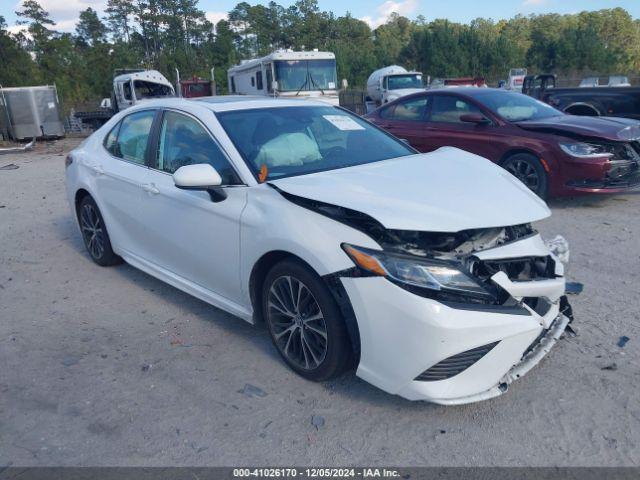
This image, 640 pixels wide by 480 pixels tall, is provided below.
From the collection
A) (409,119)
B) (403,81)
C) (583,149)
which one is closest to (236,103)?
(583,149)

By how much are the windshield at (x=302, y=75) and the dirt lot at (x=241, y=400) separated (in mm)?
14056

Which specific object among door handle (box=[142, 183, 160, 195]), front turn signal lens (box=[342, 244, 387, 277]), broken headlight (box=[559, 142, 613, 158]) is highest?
door handle (box=[142, 183, 160, 195])

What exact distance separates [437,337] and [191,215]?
1.97m

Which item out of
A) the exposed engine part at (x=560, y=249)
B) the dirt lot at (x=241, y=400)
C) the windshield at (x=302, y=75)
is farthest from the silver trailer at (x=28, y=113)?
the exposed engine part at (x=560, y=249)

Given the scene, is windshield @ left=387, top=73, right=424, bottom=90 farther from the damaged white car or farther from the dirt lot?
the damaged white car

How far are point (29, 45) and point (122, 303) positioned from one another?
2522 inches

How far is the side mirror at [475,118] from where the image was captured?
24.3ft


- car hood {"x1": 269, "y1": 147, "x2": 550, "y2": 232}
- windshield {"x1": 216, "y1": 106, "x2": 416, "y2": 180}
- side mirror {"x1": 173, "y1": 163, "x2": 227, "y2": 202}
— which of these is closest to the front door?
windshield {"x1": 216, "y1": 106, "x2": 416, "y2": 180}

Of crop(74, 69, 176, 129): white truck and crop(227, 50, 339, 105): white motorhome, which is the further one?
crop(74, 69, 176, 129): white truck

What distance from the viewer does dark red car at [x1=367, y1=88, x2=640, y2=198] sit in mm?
6703

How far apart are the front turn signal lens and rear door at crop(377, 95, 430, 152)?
5725 millimetres

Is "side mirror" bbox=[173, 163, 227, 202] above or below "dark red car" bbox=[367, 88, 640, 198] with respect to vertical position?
above

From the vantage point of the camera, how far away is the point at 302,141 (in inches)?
152

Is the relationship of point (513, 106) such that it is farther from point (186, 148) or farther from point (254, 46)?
point (254, 46)
